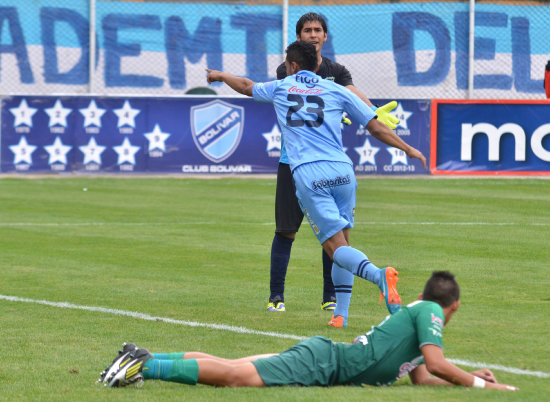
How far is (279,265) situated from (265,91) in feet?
5.18

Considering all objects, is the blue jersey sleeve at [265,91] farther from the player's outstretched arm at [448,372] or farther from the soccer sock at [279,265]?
the player's outstretched arm at [448,372]

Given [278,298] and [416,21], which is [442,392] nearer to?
[278,298]

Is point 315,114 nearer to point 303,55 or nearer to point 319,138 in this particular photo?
point 319,138

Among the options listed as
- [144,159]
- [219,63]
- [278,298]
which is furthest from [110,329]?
[219,63]

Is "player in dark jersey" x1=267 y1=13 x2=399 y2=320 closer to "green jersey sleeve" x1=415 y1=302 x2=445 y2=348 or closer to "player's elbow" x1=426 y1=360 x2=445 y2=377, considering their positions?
"green jersey sleeve" x1=415 y1=302 x2=445 y2=348

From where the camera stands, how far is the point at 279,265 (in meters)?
8.20

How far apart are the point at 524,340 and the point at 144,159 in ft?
50.5

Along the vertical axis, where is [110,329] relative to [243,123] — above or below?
below

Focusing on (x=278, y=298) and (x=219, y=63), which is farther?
(x=219, y=63)

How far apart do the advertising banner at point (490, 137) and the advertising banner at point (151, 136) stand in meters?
0.43

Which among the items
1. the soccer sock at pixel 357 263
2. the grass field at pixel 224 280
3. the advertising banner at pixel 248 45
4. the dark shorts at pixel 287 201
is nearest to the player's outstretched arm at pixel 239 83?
the dark shorts at pixel 287 201

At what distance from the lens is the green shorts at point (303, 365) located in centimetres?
530

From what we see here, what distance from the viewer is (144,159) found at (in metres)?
21.4

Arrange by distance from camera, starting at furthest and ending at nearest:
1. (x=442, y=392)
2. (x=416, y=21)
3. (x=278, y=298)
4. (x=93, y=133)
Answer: (x=416, y=21) < (x=93, y=133) < (x=278, y=298) < (x=442, y=392)
